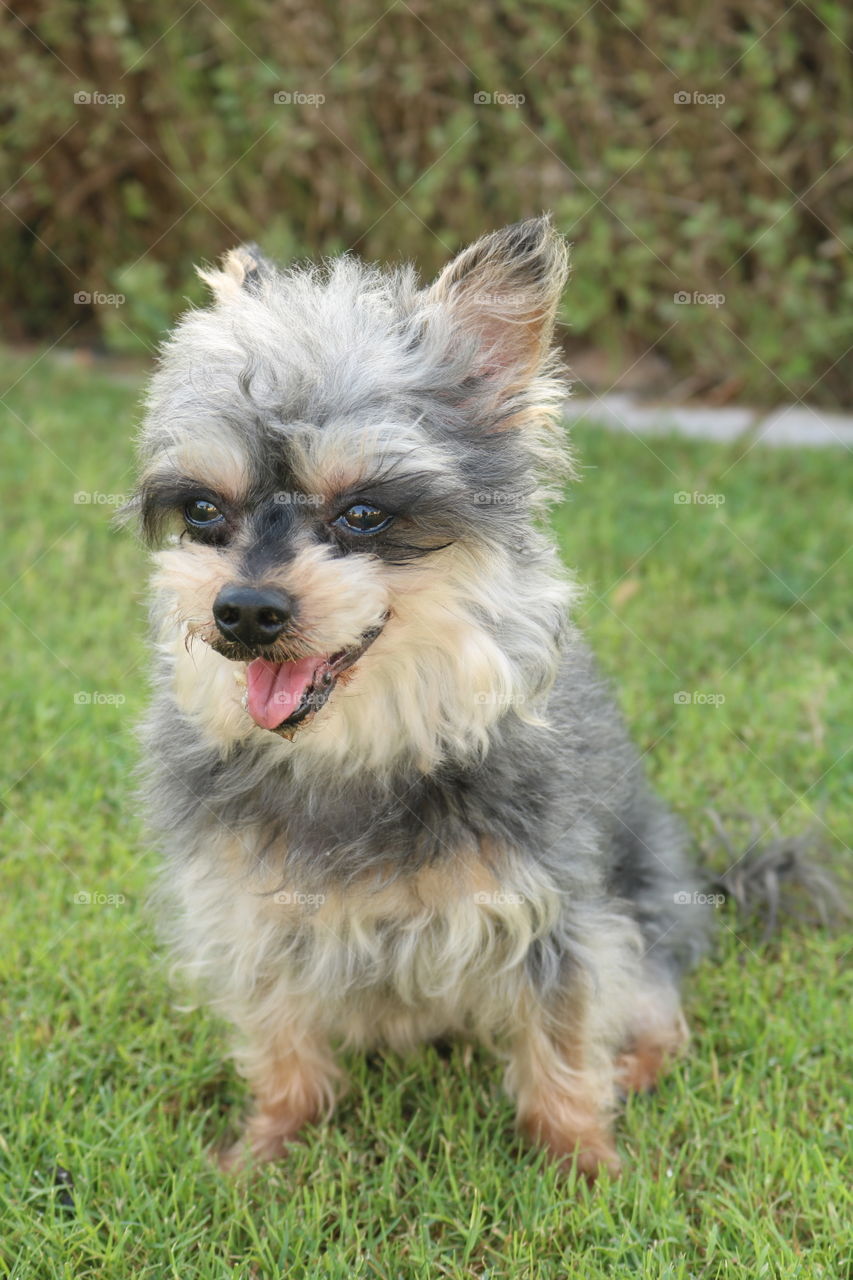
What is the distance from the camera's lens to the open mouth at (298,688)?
2371mm

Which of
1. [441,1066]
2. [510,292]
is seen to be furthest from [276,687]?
[441,1066]

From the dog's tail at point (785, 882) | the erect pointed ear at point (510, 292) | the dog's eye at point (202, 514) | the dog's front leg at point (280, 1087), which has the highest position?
the erect pointed ear at point (510, 292)

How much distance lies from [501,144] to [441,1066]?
5.45 meters

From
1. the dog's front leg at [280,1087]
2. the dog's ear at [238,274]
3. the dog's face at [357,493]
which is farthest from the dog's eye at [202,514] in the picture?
the dog's front leg at [280,1087]

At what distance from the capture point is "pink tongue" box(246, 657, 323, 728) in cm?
238

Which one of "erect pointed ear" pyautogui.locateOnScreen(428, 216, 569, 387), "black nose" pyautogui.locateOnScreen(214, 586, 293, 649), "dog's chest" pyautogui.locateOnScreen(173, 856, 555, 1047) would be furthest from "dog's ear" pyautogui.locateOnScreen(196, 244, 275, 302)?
"dog's chest" pyautogui.locateOnScreen(173, 856, 555, 1047)

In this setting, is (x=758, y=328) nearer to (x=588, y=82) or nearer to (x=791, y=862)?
(x=588, y=82)

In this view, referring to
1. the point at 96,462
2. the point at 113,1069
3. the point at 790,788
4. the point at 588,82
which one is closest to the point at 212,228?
the point at 96,462

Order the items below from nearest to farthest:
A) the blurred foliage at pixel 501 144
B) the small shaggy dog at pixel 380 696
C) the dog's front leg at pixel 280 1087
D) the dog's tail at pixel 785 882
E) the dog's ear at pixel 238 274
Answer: the small shaggy dog at pixel 380 696
the dog's ear at pixel 238 274
the dog's front leg at pixel 280 1087
the dog's tail at pixel 785 882
the blurred foliage at pixel 501 144

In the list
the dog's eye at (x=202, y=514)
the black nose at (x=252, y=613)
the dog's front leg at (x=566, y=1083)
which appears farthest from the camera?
the dog's front leg at (x=566, y=1083)

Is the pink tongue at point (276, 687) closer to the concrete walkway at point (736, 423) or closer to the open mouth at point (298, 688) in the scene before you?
the open mouth at point (298, 688)

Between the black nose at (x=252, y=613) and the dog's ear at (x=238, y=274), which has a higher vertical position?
the dog's ear at (x=238, y=274)

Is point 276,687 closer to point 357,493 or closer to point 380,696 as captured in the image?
point 380,696

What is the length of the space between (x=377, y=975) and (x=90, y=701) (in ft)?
7.80
